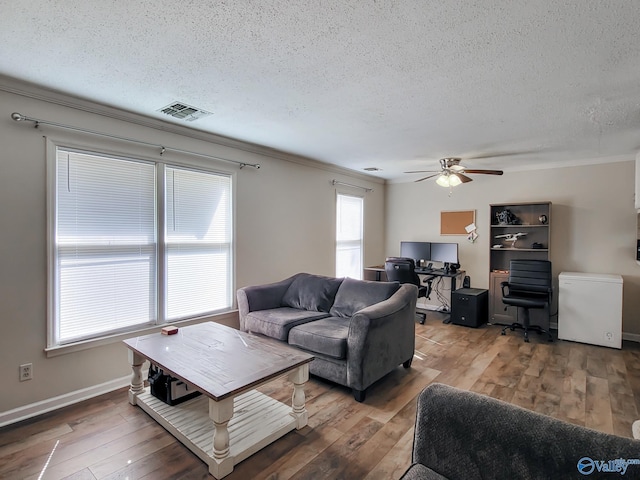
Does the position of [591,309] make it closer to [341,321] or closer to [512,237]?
[512,237]

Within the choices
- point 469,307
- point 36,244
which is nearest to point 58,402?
point 36,244

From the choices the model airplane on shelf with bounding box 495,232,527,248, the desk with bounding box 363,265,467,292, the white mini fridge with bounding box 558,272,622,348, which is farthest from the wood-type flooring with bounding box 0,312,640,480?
the model airplane on shelf with bounding box 495,232,527,248

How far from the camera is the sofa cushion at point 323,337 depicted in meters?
2.83

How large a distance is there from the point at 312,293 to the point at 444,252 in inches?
110

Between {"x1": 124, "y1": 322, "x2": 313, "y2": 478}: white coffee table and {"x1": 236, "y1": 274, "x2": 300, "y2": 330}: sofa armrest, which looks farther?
{"x1": 236, "y1": 274, "x2": 300, "y2": 330}: sofa armrest

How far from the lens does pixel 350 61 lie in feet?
6.76

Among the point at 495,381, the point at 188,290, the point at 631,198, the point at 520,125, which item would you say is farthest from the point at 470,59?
the point at 631,198

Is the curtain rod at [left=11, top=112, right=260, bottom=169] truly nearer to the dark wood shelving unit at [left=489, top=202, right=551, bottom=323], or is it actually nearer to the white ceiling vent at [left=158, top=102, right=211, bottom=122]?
the white ceiling vent at [left=158, top=102, right=211, bottom=122]

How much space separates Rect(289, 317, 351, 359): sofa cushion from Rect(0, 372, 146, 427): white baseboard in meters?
1.56

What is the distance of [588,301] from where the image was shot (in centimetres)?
418

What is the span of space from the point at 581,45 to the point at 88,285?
375cm

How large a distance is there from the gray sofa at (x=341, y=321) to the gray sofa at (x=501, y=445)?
1.41 metres

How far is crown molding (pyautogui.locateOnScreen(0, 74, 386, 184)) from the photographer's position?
2.43 m

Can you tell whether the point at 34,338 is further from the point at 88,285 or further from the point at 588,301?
the point at 588,301
